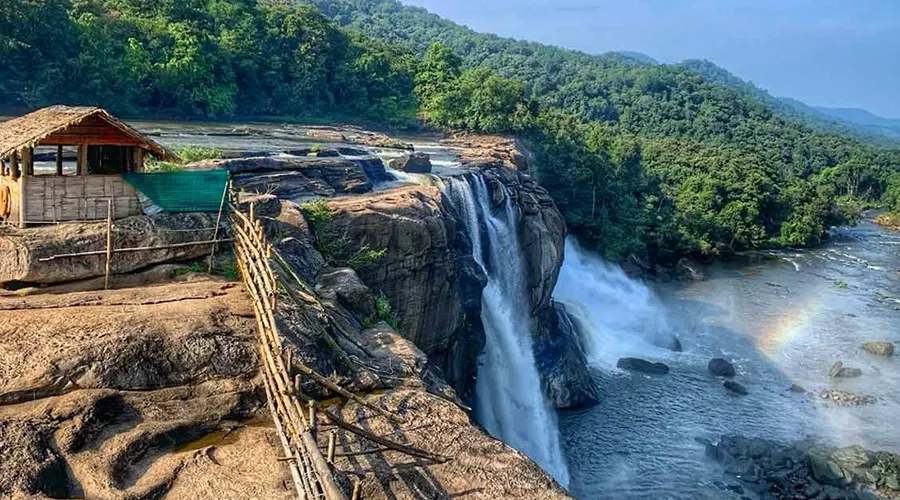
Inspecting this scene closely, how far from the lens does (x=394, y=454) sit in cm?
937

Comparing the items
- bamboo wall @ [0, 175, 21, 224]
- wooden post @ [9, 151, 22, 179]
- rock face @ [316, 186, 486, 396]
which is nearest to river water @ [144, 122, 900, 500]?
rock face @ [316, 186, 486, 396]

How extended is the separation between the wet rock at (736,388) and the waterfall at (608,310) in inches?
146

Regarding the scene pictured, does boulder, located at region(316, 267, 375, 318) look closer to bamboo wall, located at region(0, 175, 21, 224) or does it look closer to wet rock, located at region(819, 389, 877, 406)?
bamboo wall, located at region(0, 175, 21, 224)

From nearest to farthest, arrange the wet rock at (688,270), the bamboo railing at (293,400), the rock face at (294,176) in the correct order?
the bamboo railing at (293,400) → the rock face at (294,176) → the wet rock at (688,270)

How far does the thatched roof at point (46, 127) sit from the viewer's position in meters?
12.4

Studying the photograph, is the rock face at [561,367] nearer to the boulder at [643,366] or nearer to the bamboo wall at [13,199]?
the boulder at [643,366]

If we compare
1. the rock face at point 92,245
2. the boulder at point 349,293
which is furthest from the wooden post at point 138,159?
the boulder at point 349,293

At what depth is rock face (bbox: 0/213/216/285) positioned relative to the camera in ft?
40.2

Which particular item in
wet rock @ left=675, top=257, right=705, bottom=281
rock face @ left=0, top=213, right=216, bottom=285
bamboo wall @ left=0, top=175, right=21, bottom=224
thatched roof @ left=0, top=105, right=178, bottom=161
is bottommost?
wet rock @ left=675, top=257, right=705, bottom=281

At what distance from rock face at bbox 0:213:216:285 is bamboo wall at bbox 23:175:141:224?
316 millimetres

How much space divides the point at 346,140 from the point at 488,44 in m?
132

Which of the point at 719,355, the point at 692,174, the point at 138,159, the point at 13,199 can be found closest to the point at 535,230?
the point at 719,355

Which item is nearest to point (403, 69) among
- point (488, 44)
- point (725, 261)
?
point (725, 261)

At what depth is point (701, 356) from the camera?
101ft
